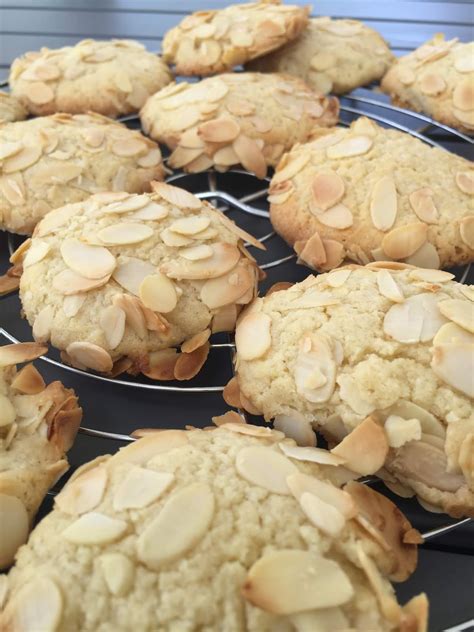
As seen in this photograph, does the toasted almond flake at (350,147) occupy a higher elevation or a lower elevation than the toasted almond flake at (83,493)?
higher

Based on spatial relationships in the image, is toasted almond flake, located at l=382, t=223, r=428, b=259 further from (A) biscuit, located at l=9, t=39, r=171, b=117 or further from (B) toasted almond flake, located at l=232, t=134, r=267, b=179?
(A) biscuit, located at l=9, t=39, r=171, b=117

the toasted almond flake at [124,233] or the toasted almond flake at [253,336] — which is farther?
the toasted almond flake at [124,233]

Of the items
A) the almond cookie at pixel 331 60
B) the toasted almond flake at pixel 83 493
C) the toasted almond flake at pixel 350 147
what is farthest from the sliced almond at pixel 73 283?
the almond cookie at pixel 331 60

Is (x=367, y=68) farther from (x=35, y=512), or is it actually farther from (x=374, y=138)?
(x=35, y=512)

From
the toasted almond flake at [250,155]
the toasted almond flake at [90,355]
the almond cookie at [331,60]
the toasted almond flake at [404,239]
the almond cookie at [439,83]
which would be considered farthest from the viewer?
the almond cookie at [331,60]

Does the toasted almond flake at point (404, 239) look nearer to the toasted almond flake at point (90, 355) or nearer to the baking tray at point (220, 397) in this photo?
the baking tray at point (220, 397)

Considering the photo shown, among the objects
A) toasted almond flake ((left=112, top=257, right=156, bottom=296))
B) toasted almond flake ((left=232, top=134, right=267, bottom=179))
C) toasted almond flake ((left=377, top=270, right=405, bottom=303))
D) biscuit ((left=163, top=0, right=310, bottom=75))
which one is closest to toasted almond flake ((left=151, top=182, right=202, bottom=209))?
toasted almond flake ((left=112, top=257, right=156, bottom=296))
